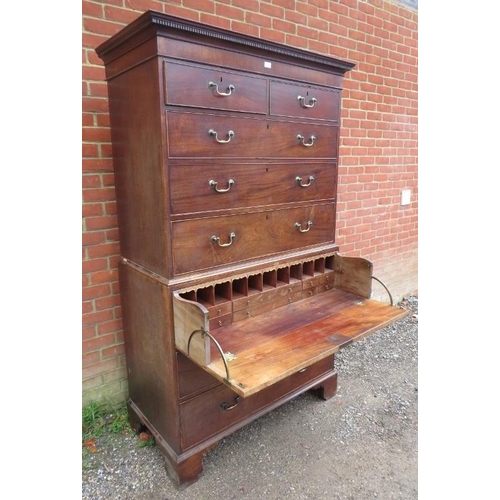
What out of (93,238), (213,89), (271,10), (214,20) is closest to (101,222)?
(93,238)

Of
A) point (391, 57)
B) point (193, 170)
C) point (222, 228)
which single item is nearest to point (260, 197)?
point (222, 228)

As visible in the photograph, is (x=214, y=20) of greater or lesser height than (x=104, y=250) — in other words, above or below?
above

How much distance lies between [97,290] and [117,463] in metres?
0.83

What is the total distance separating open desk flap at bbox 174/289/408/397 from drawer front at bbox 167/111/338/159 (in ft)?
1.89

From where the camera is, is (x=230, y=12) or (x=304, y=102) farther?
(x=230, y=12)

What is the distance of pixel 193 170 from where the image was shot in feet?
4.76

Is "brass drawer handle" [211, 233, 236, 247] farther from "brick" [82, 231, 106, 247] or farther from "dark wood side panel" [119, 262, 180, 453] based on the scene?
"brick" [82, 231, 106, 247]

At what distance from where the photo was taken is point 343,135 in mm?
2947

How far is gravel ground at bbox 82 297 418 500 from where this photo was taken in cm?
170

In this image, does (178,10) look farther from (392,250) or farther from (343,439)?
(392,250)

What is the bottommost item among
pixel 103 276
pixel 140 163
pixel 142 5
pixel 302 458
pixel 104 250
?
pixel 302 458

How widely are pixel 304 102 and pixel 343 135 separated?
130 cm

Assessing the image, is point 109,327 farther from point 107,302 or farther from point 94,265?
point 94,265

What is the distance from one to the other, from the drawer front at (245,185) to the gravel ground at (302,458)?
1.23 metres
